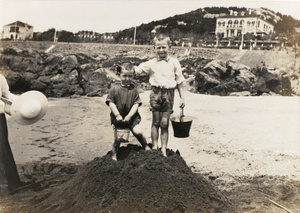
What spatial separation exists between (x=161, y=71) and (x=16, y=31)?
12.8ft

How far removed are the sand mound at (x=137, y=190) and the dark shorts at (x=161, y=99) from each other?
1.94ft

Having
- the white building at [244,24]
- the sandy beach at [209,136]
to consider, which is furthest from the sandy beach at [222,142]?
the white building at [244,24]

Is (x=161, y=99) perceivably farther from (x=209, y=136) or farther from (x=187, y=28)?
(x=187, y=28)

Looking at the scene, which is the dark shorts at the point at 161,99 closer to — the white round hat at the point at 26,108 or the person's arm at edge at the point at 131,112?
the person's arm at edge at the point at 131,112

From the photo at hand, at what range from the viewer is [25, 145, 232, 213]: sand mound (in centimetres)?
316

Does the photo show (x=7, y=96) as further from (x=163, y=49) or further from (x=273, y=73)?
(x=273, y=73)

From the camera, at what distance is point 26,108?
3.54m

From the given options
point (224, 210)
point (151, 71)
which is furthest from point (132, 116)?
point (224, 210)

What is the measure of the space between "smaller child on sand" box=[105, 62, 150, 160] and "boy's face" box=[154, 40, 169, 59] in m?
0.42

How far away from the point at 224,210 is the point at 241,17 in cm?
402

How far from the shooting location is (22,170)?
4469mm

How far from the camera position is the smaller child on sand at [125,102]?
343 cm

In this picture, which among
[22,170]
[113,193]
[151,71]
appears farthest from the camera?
[22,170]

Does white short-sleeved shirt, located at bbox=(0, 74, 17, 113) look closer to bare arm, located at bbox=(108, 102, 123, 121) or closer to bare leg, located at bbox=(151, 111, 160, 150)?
bare arm, located at bbox=(108, 102, 123, 121)
